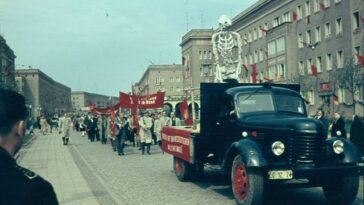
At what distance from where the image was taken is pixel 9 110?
6.49 feet

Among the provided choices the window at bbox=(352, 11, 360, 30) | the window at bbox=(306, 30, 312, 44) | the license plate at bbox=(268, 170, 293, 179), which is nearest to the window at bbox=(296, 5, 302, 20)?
the window at bbox=(306, 30, 312, 44)

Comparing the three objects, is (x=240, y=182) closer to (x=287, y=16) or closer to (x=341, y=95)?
(x=341, y=95)

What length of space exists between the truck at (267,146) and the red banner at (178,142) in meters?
0.33

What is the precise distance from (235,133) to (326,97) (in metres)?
41.4

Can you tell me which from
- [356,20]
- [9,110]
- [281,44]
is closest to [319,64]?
[356,20]

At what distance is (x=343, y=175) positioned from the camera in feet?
26.8

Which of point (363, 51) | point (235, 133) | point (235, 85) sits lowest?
point (235, 133)

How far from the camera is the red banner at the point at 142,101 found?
79.6ft

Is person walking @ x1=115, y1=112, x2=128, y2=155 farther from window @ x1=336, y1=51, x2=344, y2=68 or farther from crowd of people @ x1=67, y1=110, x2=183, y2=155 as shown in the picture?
window @ x1=336, y1=51, x2=344, y2=68

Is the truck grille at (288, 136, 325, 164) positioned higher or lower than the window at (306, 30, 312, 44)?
lower

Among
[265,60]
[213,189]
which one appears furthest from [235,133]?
[265,60]

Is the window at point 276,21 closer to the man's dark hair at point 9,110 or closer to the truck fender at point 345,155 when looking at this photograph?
the truck fender at point 345,155

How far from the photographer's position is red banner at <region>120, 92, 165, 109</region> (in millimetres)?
24250

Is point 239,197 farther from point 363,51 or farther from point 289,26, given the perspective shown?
point 289,26
